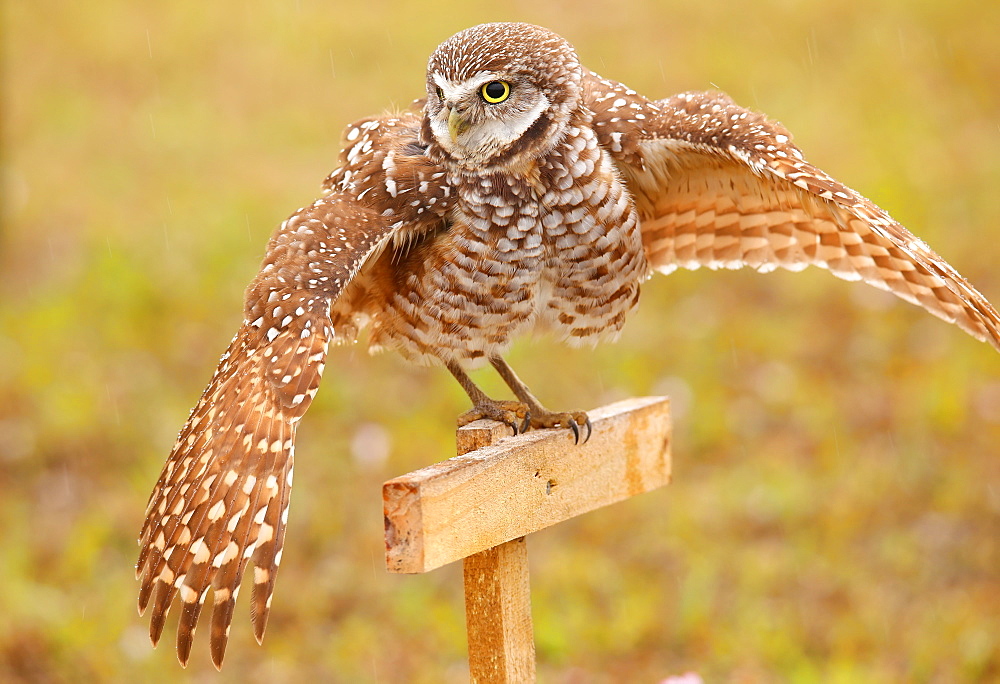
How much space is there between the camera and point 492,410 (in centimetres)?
300

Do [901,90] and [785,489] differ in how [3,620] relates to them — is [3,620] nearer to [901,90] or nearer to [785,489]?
[785,489]

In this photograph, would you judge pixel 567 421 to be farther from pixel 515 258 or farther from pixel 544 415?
pixel 515 258

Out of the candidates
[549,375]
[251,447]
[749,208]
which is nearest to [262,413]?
[251,447]

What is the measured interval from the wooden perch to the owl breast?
11.1 inches

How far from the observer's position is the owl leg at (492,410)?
2.97m

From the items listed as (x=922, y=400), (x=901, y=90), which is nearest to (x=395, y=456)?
(x=922, y=400)

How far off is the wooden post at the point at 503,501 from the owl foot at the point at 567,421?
3 cm

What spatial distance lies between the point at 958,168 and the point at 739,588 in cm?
446

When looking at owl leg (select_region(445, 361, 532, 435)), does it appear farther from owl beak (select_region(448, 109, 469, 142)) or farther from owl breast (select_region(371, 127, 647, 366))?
owl beak (select_region(448, 109, 469, 142))

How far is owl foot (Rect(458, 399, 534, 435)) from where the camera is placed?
2963 mm

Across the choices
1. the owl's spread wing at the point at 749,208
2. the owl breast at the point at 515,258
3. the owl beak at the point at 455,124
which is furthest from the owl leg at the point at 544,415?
the owl beak at the point at 455,124

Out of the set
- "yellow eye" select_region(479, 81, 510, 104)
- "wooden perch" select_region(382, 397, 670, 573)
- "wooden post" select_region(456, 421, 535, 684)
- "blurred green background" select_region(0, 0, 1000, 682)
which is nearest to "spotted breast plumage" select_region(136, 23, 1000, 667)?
"yellow eye" select_region(479, 81, 510, 104)

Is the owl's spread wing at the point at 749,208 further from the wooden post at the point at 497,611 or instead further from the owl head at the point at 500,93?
the wooden post at the point at 497,611

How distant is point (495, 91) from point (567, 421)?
34.1 inches
